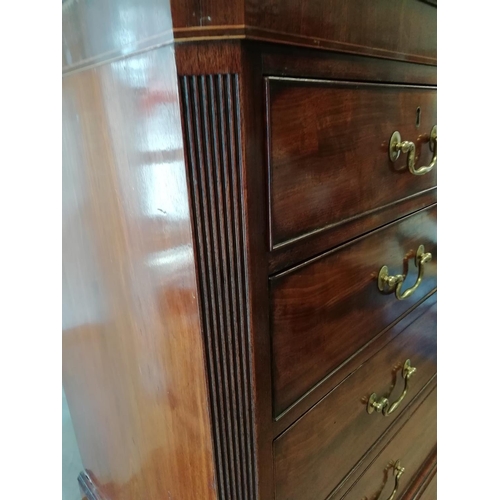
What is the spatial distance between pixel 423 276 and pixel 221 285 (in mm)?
440

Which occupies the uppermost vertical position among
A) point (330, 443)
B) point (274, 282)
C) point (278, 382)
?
point (274, 282)

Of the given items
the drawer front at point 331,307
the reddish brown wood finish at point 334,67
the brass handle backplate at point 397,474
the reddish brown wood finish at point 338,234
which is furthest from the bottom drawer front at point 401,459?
the reddish brown wood finish at point 334,67

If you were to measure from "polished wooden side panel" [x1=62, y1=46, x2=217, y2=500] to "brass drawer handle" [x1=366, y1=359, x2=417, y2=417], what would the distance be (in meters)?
0.28

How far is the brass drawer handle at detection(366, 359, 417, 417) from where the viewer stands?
621mm

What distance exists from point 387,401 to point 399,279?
193 mm

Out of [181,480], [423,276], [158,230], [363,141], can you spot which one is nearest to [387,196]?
[363,141]

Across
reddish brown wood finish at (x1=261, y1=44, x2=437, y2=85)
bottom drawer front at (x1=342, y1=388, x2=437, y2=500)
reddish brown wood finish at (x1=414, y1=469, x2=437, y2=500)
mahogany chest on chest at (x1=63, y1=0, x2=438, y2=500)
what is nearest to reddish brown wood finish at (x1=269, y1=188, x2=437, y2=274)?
mahogany chest on chest at (x1=63, y1=0, x2=438, y2=500)

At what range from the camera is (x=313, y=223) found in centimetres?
44

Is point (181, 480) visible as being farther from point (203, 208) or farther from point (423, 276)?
point (423, 276)

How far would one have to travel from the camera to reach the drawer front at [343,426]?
49 centimetres

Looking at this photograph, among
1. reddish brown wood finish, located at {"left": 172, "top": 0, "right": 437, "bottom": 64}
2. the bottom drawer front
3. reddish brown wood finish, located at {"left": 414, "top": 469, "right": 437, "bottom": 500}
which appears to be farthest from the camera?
reddish brown wood finish, located at {"left": 414, "top": 469, "right": 437, "bottom": 500}

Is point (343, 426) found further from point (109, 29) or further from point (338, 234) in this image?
point (109, 29)

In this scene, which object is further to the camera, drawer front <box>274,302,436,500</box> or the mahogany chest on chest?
drawer front <box>274,302,436,500</box>

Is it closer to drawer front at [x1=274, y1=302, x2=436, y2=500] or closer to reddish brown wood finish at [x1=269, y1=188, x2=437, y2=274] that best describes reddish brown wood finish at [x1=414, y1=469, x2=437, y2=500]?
drawer front at [x1=274, y1=302, x2=436, y2=500]
